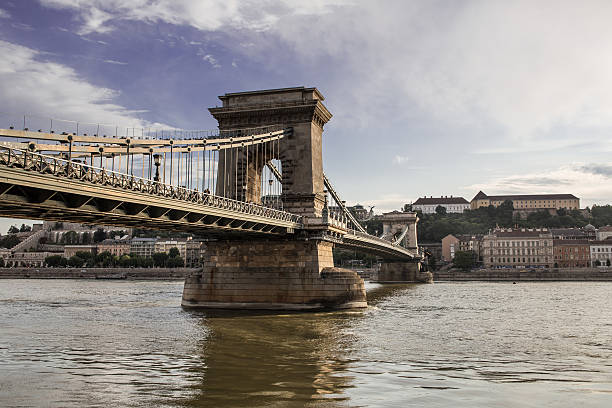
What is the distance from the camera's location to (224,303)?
34.8 m

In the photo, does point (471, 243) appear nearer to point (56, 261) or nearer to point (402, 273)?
point (402, 273)

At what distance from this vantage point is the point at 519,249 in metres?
120

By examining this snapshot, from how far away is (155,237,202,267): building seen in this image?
164 meters

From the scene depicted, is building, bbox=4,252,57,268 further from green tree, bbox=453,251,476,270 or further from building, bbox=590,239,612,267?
building, bbox=590,239,612,267

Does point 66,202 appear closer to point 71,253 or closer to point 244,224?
point 244,224

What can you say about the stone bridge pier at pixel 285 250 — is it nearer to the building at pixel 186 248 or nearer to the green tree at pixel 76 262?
the green tree at pixel 76 262

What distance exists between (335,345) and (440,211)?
179 metres

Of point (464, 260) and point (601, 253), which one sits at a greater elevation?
point (601, 253)

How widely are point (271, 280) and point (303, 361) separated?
58.0 feet

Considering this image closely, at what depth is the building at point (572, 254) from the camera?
382 feet

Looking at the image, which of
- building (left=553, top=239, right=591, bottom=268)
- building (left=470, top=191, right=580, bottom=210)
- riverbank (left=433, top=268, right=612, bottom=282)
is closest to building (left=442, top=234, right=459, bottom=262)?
building (left=553, top=239, right=591, bottom=268)

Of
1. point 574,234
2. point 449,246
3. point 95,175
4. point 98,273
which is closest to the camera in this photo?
point 95,175

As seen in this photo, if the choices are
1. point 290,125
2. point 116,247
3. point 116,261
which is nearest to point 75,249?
point 116,247

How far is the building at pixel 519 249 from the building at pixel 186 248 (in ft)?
268
